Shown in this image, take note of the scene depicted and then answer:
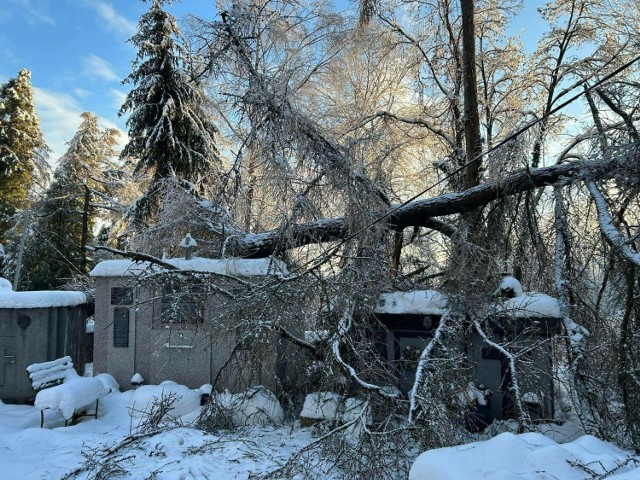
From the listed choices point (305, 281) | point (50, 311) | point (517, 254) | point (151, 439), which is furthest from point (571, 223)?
point (50, 311)

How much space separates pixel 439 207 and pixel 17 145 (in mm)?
18997

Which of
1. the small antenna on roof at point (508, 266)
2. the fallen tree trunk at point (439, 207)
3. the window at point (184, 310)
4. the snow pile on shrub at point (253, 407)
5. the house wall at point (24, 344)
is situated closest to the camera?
the snow pile on shrub at point (253, 407)

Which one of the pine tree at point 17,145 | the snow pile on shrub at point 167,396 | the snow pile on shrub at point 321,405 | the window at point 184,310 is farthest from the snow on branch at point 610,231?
the pine tree at point 17,145

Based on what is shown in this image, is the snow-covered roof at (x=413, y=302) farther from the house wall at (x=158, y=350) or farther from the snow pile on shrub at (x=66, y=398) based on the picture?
the snow pile on shrub at (x=66, y=398)

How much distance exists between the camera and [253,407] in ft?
19.1

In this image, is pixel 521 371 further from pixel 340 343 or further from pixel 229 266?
pixel 229 266

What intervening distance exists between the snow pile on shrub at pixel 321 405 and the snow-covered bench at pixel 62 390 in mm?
2865

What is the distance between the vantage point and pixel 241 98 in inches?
275

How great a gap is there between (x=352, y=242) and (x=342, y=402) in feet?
9.37

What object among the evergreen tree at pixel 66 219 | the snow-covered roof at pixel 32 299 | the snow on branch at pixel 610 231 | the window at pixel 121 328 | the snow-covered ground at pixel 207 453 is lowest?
the snow-covered ground at pixel 207 453

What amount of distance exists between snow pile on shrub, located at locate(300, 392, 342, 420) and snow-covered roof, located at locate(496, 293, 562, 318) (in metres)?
2.35

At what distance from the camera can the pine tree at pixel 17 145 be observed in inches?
718

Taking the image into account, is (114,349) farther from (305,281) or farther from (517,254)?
(517,254)

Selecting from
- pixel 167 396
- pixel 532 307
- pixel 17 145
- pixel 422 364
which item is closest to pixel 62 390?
pixel 167 396
